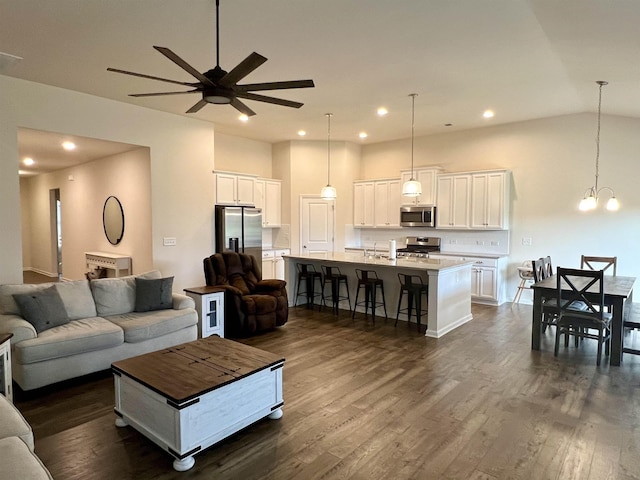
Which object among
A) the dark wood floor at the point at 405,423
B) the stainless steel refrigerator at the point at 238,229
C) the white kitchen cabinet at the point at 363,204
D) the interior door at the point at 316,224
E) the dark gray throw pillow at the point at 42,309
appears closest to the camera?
the dark wood floor at the point at 405,423

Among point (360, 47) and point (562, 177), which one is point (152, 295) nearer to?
point (360, 47)

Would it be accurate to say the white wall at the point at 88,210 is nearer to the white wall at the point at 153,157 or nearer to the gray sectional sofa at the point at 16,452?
the white wall at the point at 153,157

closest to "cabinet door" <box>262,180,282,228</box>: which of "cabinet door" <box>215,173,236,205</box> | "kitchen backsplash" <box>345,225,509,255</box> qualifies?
"cabinet door" <box>215,173,236,205</box>

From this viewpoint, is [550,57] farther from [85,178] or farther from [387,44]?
[85,178]

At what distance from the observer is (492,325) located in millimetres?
5629

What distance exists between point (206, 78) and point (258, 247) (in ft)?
15.9

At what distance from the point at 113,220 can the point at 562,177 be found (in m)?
8.15

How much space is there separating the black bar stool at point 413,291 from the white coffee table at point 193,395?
293 cm

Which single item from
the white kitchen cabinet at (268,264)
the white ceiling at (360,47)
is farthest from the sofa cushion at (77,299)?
the white kitchen cabinet at (268,264)

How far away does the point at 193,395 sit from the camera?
240 centimetres

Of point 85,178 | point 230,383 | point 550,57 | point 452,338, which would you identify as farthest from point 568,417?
A: point 85,178

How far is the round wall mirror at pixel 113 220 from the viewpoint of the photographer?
6.92 metres

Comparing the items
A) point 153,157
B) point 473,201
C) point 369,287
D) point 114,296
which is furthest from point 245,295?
point 473,201

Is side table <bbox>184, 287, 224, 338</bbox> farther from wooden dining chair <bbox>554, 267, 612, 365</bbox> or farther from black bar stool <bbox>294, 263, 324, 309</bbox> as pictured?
wooden dining chair <bbox>554, 267, 612, 365</bbox>
